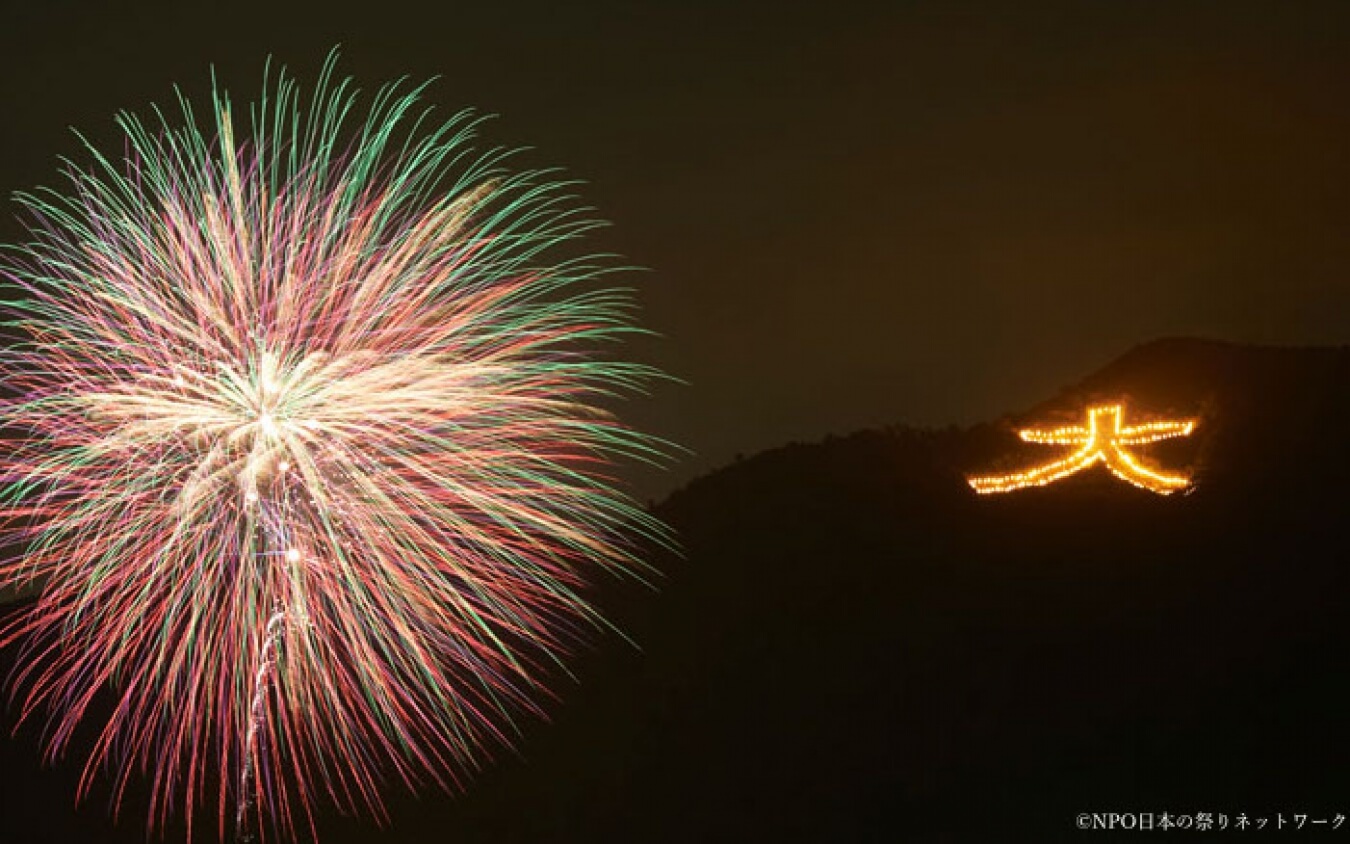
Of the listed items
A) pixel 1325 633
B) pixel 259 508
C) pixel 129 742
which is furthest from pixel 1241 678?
pixel 129 742

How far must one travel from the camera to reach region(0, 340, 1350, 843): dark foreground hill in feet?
72.0

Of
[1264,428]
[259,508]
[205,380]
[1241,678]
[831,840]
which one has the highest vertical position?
[1264,428]

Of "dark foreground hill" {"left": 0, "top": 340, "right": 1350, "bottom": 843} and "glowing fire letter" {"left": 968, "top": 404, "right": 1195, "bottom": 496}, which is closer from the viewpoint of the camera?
"dark foreground hill" {"left": 0, "top": 340, "right": 1350, "bottom": 843}

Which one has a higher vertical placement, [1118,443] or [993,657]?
[1118,443]

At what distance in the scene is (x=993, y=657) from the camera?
83.7 feet

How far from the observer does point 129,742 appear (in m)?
43.2

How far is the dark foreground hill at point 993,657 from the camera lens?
72.0 ft

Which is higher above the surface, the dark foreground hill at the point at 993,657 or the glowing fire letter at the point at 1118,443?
the glowing fire letter at the point at 1118,443

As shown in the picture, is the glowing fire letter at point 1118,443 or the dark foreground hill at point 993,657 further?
the glowing fire letter at point 1118,443

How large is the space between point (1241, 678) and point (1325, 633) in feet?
4.96

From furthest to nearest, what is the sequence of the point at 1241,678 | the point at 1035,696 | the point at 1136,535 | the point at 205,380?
the point at 1136,535, the point at 1035,696, the point at 1241,678, the point at 205,380

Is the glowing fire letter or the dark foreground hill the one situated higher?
the glowing fire letter

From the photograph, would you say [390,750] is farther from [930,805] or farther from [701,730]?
[930,805]

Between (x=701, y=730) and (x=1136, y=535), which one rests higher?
(x=1136, y=535)
